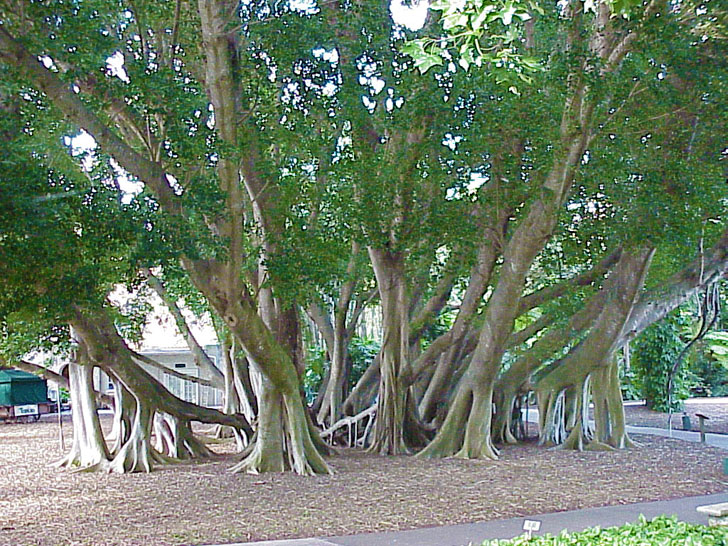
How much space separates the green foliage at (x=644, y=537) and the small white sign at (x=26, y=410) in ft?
86.0

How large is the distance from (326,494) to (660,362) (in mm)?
20178

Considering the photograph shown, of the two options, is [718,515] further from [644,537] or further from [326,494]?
[326,494]

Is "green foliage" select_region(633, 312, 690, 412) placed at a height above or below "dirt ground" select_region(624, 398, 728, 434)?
above

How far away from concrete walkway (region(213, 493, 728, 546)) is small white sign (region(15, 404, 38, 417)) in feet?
78.4

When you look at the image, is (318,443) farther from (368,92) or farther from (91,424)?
(368,92)

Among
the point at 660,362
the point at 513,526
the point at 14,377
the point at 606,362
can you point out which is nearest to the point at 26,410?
the point at 14,377

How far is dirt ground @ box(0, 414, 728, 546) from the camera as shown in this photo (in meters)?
9.82

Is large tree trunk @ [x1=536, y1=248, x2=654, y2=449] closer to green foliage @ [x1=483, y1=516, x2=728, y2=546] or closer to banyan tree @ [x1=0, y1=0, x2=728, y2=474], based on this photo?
banyan tree @ [x1=0, y1=0, x2=728, y2=474]

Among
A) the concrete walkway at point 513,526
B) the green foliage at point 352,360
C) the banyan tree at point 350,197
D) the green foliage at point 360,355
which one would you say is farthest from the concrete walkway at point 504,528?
the green foliage at point 360,355

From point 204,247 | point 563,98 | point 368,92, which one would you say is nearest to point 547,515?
point 204,247

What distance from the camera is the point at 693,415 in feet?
87.8

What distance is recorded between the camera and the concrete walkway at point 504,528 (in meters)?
8.87

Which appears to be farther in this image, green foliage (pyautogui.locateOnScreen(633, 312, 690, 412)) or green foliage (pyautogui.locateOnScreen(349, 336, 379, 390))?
green foliage (pyautogui.locateOnScreen(633, 312, 690, 412))

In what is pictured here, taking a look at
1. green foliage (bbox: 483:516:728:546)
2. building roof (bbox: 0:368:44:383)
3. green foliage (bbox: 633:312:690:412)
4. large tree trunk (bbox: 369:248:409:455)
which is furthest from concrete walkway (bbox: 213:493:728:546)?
building roof (bbox: 0:368:44:383)
